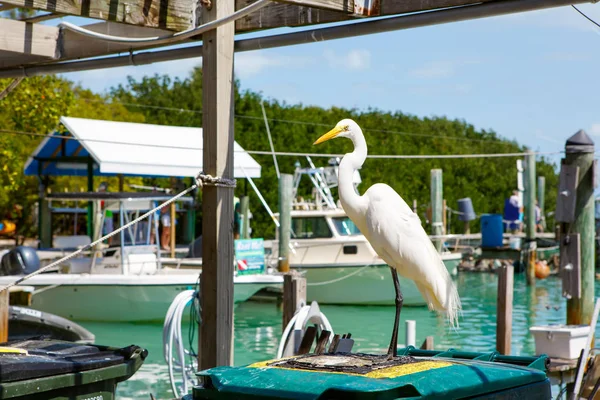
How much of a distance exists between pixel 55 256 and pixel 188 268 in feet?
10.0

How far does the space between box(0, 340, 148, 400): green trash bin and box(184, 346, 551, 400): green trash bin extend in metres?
0.61

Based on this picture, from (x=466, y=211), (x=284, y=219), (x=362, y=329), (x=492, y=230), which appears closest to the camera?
(x=362, y=329)

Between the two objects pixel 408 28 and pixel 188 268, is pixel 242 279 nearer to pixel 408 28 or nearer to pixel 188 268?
pixel 188 268

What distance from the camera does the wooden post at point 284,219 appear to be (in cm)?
2072

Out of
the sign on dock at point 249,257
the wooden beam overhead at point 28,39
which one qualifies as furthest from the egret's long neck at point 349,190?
the sign on dock at point 249,257

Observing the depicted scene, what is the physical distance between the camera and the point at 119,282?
1750 cm

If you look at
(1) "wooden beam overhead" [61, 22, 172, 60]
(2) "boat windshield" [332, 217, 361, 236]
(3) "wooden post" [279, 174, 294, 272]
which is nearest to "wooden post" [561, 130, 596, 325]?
(1) "wooden beam overhead" [61, 22, 172, 60]

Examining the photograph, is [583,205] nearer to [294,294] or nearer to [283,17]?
[294,294]

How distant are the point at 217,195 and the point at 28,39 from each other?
69.9 inches

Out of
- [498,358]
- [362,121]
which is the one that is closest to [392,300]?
[498,358]

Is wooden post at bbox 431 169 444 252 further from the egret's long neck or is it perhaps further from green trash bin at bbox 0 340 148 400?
green trash bin at bbox 0 340 148 400

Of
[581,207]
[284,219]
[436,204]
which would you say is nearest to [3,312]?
[581,207]

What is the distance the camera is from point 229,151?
4.99 m

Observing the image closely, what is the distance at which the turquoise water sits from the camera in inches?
531
